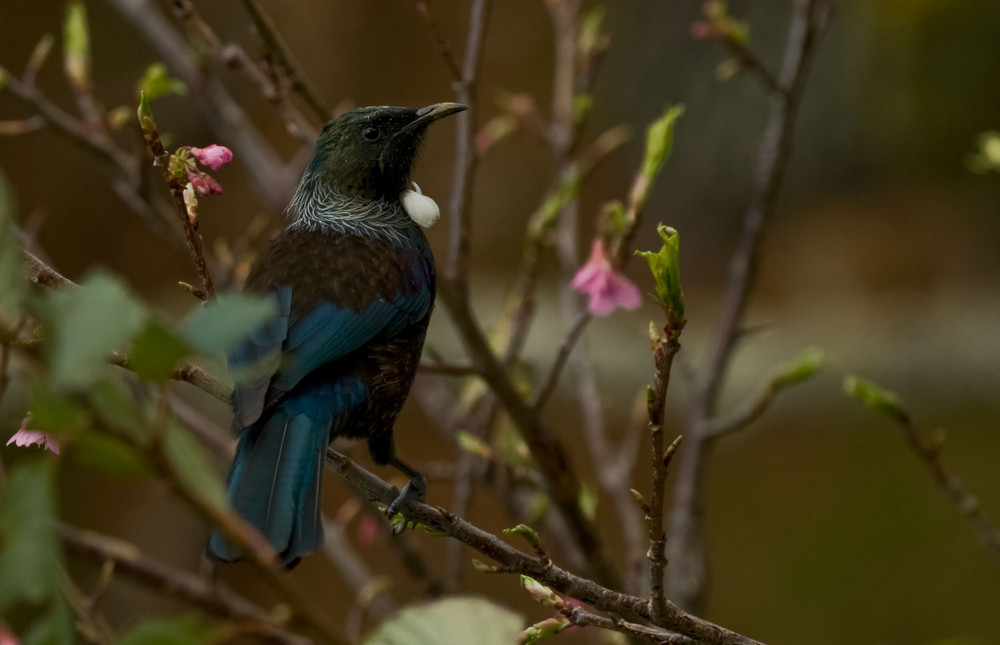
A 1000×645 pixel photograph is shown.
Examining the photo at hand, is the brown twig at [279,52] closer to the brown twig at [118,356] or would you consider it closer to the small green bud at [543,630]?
the brown twig at [118,356]

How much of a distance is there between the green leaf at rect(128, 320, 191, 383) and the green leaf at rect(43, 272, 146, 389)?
0.05 feet

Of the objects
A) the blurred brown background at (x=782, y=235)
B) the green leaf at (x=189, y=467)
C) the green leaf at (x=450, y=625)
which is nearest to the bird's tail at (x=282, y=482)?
the green leaf at (x=450, y=625)

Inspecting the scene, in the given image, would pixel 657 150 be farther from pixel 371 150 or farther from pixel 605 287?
pixel 371 150

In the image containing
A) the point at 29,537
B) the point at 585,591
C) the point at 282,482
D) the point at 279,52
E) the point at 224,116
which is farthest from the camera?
the point at 224,116

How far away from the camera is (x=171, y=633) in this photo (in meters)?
0.45

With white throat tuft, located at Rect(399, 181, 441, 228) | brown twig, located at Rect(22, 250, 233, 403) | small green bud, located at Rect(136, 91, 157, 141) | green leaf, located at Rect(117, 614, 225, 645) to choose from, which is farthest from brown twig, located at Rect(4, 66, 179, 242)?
green leaf, located at Rect(117, 614, 225, 645)

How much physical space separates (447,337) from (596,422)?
4.96ft

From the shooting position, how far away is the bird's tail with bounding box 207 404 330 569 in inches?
39.6

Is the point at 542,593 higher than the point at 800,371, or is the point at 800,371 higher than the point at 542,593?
the point at 542,593

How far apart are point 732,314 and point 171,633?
1586mm

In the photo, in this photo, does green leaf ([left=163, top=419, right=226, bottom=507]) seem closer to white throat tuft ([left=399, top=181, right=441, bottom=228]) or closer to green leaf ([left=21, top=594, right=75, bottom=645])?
green leaf ([left=21, top=594, right=75, bottom=645])

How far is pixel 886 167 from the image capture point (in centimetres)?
340

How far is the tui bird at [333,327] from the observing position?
109 centimetres

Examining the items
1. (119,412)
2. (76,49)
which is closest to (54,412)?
(119,412)
